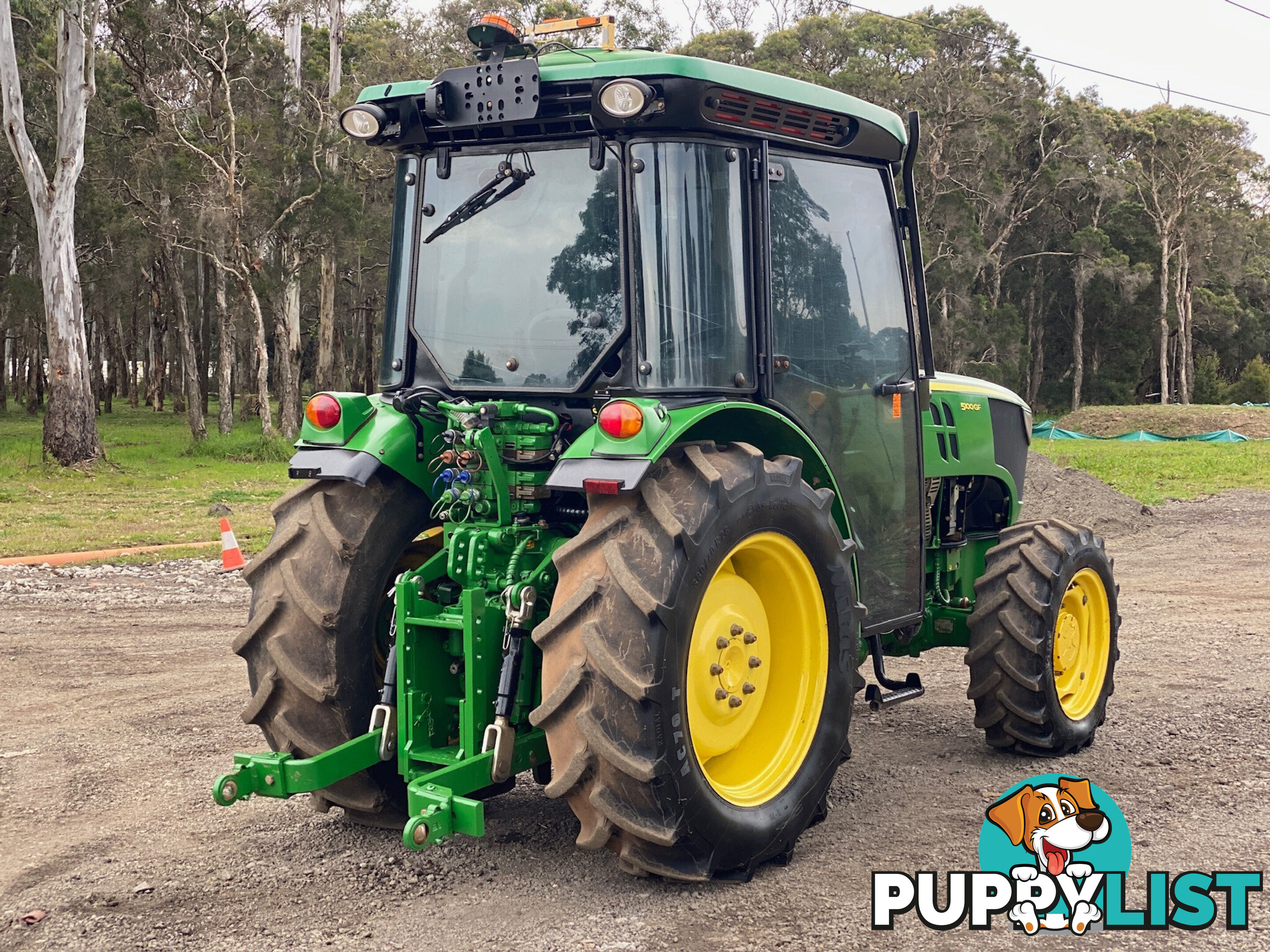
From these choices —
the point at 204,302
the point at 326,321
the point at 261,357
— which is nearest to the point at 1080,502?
the point at 261,357

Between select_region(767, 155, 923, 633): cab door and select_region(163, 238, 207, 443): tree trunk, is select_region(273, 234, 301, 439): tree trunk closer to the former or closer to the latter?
select_region(163, 238, 207, 443): tree trunk

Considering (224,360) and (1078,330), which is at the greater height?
(1078,330)

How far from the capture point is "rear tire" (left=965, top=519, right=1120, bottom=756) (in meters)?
5.88

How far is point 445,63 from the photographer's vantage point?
40.0 meters

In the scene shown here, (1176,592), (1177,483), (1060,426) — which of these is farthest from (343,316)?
(1176,592)

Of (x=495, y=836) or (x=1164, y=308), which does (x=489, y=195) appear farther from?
(x=1164, y=308)

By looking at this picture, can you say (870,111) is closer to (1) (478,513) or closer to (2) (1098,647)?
(1) (478,513)

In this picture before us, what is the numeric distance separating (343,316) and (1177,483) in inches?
1568

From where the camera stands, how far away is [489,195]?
4.88m

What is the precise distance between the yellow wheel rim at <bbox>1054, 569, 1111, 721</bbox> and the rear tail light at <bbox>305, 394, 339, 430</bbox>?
143 inches

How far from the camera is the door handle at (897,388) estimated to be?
5555mm

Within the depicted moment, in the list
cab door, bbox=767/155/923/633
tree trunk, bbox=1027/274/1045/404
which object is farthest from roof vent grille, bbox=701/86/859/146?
tree trunk, bbox=1027/274/1045/404

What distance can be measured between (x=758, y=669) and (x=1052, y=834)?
119 cm

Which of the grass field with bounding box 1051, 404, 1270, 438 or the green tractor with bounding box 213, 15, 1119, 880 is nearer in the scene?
the green tractor with bounding box 213, 15, 1119, 880
